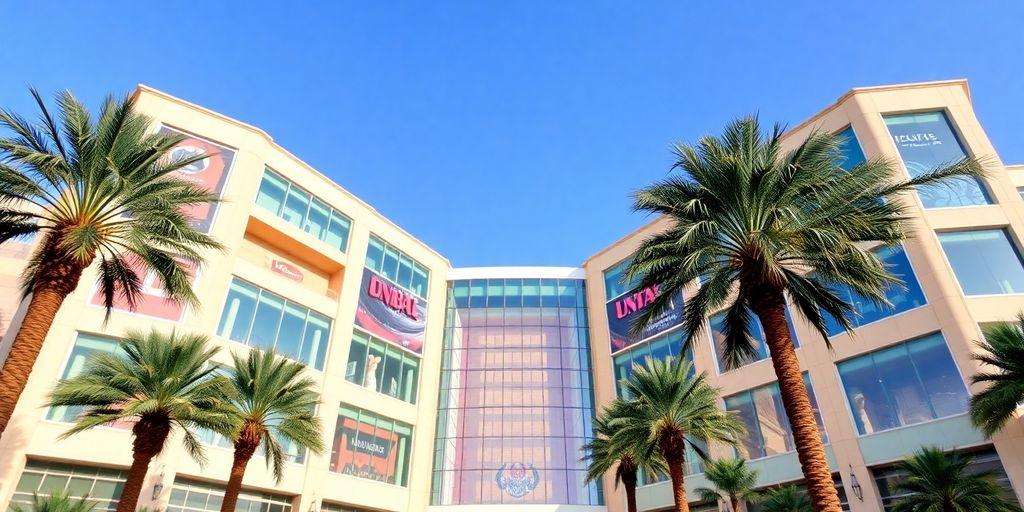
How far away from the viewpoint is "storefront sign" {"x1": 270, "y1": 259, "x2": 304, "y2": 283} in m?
34.9

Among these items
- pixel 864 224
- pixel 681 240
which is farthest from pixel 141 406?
pixel 864 224

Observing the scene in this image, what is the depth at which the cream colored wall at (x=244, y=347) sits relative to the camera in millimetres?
23516

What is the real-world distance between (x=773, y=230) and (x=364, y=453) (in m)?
28.7

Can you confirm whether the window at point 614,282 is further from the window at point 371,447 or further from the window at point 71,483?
the window at point 71,483

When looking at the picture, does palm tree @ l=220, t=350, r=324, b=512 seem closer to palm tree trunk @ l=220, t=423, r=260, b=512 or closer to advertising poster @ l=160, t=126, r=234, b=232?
palm tree trunk @ l=220, t=423, r=260, b=512

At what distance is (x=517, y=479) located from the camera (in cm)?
4394

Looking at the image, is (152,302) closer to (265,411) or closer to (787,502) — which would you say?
(265,411)

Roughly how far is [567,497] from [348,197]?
26.9m

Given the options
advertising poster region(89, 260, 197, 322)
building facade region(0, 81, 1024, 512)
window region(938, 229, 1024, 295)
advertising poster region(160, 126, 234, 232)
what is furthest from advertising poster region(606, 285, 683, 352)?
advertising poster region(89, 260, 197, 322)

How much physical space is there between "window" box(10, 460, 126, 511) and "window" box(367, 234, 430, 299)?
1936 cm

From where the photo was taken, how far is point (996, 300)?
25078 mm

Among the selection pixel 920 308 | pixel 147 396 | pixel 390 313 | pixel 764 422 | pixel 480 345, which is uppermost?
pixel 480 345

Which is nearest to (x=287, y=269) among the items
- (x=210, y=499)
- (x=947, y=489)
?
(x=210, y=499)

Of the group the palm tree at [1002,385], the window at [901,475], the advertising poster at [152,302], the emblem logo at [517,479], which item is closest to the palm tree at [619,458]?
the window at [901,475]
